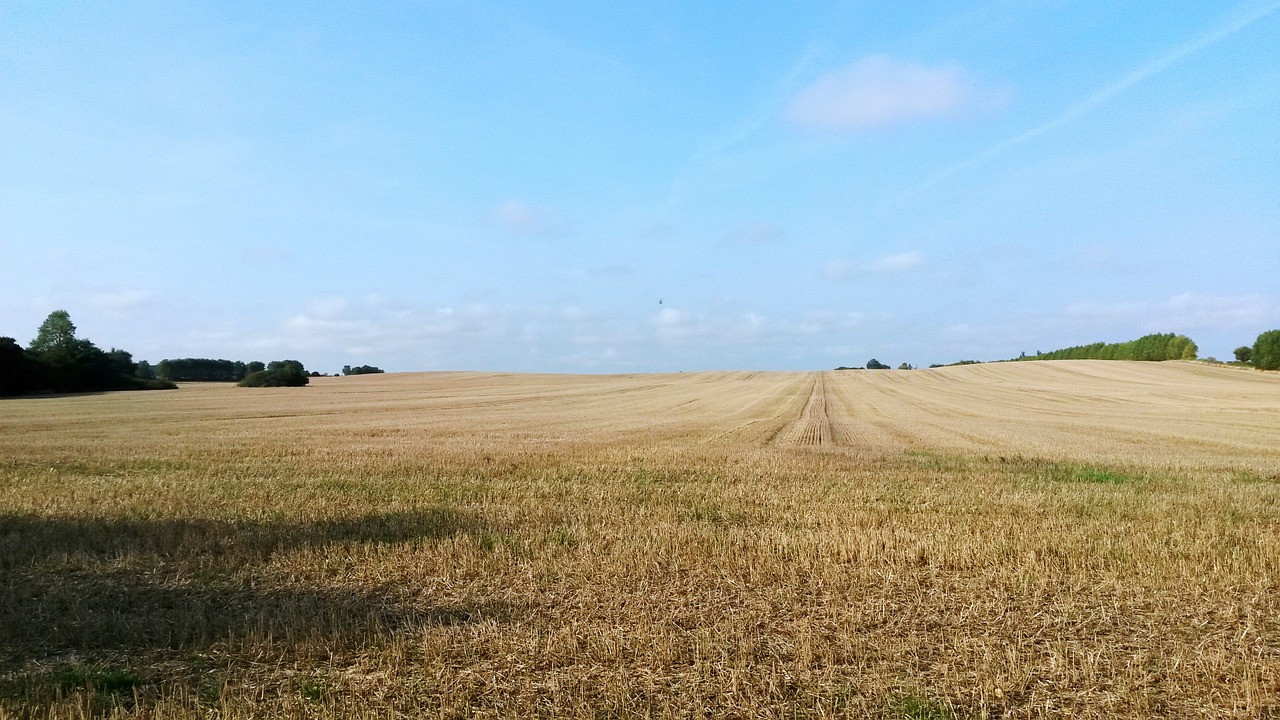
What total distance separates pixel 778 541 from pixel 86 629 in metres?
7.21

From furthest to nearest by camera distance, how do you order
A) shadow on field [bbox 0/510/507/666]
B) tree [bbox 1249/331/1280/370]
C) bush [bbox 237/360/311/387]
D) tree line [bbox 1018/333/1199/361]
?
tree line [bbox 1018/333/1199/361] < tree [bbox 1249/331/1280/370] < bush [bbox 237/360/311/387] < shadow on field [bbox 0/510/507/666]

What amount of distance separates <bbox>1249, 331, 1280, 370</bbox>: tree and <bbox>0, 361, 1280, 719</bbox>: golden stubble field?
304ft

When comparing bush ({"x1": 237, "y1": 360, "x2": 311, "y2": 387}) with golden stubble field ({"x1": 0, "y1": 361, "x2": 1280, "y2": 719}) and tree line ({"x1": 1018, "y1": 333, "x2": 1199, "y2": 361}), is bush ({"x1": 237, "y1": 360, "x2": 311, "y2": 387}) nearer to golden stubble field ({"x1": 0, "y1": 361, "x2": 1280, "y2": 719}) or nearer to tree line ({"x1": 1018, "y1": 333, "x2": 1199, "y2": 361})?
golden stubble field ({"x1": 0, "y1": 361, "x2": 1280, "y2": 719})

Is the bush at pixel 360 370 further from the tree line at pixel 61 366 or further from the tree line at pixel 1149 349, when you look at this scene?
the tree line at pixel 1149 349

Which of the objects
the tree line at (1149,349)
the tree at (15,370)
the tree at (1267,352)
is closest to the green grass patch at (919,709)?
the tree at (15,370)

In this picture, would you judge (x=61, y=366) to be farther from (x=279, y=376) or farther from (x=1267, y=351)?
(x=1267, y=351)

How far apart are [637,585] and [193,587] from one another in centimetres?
470

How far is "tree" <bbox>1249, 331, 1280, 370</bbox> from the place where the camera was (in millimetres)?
91562

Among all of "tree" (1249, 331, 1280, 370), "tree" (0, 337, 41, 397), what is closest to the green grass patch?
"tree" (0, 337, 41, 397)

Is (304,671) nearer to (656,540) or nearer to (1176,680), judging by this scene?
(656,540)

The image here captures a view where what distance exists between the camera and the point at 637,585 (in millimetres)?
7965

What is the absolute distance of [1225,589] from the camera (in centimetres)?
786

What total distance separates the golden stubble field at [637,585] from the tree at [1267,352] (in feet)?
304

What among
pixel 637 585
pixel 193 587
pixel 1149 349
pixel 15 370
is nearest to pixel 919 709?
pixel 637 585
